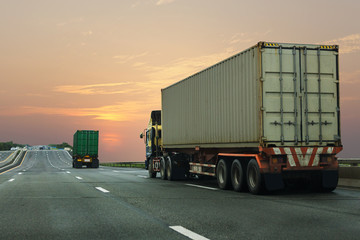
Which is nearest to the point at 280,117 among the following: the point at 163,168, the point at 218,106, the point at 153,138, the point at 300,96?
the point at 300,96

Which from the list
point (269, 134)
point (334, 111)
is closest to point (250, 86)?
point (269, 134)

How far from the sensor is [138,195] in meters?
11.5

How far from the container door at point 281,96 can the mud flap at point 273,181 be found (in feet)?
2.96

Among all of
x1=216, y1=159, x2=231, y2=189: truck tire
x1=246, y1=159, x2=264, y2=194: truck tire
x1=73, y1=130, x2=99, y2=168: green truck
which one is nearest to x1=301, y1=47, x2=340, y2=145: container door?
x1=246, y1=159, x2=264, y2=194: truck tire

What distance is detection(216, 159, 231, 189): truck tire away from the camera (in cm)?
1348

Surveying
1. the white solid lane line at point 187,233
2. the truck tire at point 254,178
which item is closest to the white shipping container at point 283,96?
the truck tire at point 254,178

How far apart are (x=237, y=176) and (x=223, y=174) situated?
0.85 metres

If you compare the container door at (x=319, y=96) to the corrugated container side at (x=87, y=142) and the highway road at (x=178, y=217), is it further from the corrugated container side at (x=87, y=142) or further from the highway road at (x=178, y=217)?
the corrugated container side at (x=87, y=142)

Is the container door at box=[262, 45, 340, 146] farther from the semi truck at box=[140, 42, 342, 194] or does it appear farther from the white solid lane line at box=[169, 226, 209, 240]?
the white solid lane line at box=[169, 226, 209, 240]

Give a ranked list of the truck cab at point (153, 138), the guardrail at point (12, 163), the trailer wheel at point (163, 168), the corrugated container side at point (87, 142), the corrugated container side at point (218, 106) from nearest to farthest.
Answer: the corrugated container side at point (218, 106)
the trailer wheel at point (163, 168)
the truck cab at point (153, 138)
the guardrail at point (12, 163)
the corrugated container side at point (87, 142)

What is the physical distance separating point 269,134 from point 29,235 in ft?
24.5

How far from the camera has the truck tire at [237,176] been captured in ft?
41.5

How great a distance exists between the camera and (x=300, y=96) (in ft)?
39.9

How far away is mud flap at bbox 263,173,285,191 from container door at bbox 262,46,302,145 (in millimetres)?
902
